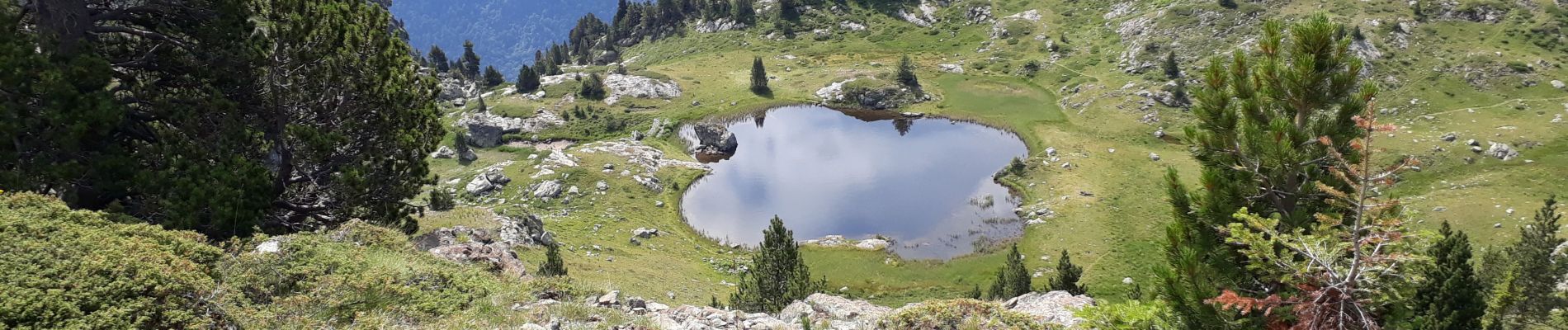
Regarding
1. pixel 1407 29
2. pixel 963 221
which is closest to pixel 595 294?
pixel 963 221

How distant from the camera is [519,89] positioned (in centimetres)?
8875

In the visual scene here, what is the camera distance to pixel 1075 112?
74.8m

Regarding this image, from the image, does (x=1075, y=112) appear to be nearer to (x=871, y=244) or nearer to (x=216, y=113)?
(x=871, y=244)

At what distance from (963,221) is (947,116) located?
32.7 m

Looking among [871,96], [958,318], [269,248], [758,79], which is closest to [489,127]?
[758,79]

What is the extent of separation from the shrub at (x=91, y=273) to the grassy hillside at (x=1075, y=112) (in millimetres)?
7828

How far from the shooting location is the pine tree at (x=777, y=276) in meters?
26.8

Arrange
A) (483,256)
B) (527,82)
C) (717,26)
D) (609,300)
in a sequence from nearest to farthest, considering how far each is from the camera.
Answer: (609,300), (483,256), (527,82), (717,26)

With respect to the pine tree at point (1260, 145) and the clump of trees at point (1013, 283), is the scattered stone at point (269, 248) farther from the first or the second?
the clump of trees at point (1013, 283)

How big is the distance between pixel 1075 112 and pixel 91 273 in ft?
257

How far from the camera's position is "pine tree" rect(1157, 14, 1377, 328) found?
9.36m

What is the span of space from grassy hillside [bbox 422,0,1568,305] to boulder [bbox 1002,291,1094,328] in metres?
2.76

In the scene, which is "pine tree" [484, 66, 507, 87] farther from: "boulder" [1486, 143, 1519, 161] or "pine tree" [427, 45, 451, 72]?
"boulder" [1486, 143, 1519, 161]

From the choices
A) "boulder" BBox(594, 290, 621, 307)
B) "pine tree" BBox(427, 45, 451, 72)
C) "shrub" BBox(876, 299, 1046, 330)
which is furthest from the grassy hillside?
"pine tree" BBox(427, 45, 451, 72)
